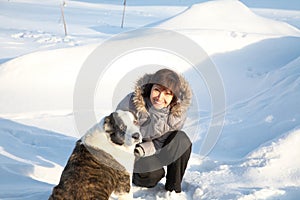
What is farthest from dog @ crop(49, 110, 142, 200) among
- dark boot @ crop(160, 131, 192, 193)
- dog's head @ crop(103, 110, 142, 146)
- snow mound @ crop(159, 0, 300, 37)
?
snow mound @ crop(159, 0, 300, 37)

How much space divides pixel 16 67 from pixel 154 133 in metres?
5.76

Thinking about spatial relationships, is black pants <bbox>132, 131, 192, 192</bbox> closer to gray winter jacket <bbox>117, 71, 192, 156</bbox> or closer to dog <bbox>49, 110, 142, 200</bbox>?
gray winter jacket <bbox>117, 71, 192, 156</bbox>

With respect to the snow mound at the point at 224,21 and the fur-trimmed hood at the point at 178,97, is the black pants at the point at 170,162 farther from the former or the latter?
the snow mound at the point at 224,21

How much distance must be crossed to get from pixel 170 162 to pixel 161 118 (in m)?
0.36

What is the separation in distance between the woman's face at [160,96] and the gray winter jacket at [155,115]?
0.04 meters

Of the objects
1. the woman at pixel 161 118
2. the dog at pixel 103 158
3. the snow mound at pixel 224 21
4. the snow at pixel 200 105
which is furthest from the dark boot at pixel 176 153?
the snow mound at pixel 224 21

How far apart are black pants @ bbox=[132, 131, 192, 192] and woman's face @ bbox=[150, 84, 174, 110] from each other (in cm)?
24

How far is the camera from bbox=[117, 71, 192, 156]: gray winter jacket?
2.73 m

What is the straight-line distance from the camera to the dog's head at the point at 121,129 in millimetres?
2223

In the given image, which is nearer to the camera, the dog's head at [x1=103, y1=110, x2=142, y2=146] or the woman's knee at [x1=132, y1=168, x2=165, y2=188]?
the dog's head at [x1=103, y1=110, x2=142, y2=146]

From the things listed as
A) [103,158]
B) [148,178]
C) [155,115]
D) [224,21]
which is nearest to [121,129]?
[103,158]

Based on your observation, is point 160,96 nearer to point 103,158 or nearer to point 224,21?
point 103,158

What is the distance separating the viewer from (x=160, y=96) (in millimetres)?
2742

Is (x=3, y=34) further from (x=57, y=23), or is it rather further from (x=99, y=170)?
(x=99, y=170)
